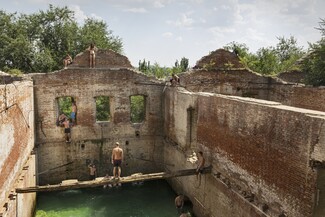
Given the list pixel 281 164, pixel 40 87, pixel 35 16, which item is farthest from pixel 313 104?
pixel 35 16

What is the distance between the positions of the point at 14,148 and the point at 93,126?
644 cm

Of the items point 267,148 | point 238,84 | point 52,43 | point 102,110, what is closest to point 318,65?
point 238,84

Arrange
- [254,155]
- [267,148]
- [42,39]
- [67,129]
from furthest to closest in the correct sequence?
[42,39]
[67,129]
[254,155]
[267,148]

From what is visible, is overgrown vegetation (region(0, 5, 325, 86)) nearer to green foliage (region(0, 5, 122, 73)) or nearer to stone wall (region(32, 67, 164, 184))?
green foliage (region(0, 5, 122, 73))

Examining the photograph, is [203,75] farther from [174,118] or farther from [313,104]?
[313,104]

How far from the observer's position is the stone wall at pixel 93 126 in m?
15.0

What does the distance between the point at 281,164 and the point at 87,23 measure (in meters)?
28.0

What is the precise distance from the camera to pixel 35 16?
91.4 ft

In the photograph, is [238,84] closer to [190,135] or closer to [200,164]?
[190,135]

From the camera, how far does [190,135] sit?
42.2ft

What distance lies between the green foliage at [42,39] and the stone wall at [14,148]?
1383 centimetres

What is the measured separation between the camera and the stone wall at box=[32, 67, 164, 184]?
49.1 ft

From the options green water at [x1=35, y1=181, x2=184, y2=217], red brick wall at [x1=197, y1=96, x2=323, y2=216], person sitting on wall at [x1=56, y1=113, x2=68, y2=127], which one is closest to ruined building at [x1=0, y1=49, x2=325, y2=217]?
red brick wall at [x1=197, y1=96, x2=323, y2=216]

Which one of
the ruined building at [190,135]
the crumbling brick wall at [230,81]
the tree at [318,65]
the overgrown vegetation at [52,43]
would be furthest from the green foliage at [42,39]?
the tree at [318,65]
